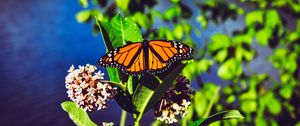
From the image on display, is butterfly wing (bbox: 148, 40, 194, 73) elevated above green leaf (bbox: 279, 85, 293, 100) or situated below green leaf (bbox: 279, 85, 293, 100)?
below

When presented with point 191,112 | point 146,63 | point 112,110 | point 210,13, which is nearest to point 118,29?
point 146,63

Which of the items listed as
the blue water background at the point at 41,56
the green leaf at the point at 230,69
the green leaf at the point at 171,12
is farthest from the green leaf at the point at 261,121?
the blue water background at the point at 41,56

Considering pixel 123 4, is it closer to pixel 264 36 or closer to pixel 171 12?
pixel 171 12

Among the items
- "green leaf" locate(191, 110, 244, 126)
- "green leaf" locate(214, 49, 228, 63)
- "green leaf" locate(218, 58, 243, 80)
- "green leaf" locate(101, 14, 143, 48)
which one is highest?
"green leaf" locate(214, 49, 228, 63)

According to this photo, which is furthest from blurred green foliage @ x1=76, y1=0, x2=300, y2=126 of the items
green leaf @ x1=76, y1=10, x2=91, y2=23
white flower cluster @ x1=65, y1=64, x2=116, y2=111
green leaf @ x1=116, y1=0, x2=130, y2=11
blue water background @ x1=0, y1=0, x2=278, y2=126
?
white flower cluster @ x1=65, y1=64, x2=116, y2=111

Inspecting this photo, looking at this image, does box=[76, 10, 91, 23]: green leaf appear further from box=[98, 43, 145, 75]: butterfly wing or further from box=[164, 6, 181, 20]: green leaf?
box=[98, 43, 145, 75]: butterfly wing

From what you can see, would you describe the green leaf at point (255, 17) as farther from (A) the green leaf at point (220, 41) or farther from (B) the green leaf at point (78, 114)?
(B) the green leaf at point (78, 114)

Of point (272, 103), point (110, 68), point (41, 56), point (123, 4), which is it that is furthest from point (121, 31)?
point (41, 56)
